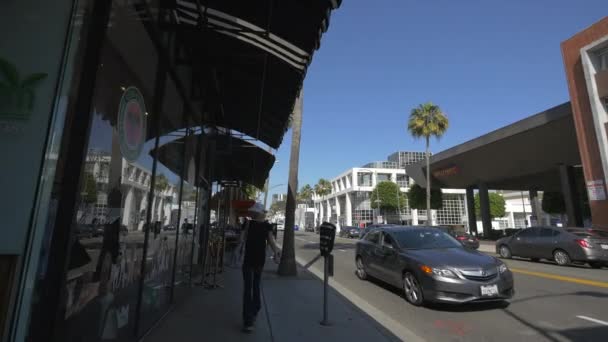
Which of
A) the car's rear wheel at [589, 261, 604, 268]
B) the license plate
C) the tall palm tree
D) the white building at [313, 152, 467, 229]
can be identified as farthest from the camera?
the white building at [313, 152, 467, 229]

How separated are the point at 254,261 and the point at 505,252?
15925 millimetres

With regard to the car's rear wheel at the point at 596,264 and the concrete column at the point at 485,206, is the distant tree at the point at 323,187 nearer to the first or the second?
the concrete column at the point at 485,206

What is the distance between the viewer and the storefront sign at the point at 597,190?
20.0m

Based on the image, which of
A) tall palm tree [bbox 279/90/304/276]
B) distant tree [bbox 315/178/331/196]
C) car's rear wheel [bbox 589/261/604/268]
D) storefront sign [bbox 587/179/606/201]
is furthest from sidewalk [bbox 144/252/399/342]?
distant tree [bbox 315/178/331/196]

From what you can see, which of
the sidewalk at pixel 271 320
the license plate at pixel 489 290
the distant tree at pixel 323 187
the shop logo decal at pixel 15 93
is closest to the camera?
the shop logo decal at pixel 15 93

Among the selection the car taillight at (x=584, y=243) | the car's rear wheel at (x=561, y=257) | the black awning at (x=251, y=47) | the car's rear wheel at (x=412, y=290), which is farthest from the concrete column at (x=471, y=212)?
the black awning at (x=251, y=47)

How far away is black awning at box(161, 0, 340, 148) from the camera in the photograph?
4.49 meters

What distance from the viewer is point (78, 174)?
2.35 m

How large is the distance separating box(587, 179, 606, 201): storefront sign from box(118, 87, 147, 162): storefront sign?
24519mm

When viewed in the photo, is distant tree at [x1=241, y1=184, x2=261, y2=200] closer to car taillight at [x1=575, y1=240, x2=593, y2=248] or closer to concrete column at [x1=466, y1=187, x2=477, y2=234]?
car taillight at [x1=575, y1=240, x2=593, y2=248]

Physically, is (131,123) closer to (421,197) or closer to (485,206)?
(485,206)

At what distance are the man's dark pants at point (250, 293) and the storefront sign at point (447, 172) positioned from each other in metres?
33.2

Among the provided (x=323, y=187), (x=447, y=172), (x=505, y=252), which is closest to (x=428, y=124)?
(x=447, y=172)

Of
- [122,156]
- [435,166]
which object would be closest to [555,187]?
[435,166]
